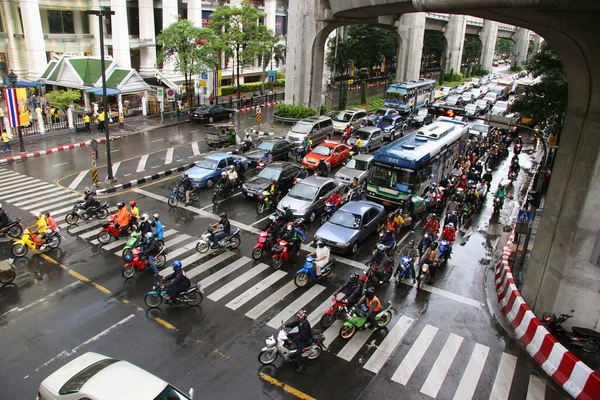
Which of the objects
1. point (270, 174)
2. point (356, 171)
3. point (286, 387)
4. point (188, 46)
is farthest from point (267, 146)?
point (286, 387)

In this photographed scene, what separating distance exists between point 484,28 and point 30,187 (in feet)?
292

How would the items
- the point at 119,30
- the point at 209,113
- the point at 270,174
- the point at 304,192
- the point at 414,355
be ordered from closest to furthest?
the point at 414,355, the point at 304,192, the point at 270,174, the point at 209,113, the point at 119,30

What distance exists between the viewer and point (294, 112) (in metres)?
36.9

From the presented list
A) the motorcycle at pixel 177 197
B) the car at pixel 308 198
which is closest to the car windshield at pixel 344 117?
the car at pixel 308 198

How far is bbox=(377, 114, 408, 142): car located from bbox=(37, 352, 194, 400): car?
2751cm

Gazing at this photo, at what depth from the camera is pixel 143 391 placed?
770 centimetres

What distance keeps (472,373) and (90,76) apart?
3311cm

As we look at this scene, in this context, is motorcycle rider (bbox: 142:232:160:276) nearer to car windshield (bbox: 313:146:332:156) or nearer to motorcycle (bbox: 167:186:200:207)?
motorcycle (bbox: 167:186:200:207)

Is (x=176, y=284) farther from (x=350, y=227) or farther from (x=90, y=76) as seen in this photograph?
(x=90, y=76)

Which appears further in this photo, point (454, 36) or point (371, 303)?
point (454, 36)

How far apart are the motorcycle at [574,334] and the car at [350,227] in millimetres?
6358

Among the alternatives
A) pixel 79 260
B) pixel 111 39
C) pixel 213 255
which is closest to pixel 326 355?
pixel 213 255

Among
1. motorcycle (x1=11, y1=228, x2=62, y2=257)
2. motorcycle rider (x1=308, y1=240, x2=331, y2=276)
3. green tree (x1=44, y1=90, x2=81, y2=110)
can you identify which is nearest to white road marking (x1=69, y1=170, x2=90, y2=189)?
motorcycle (x1=11, y1=228, x2=62, y2=257)

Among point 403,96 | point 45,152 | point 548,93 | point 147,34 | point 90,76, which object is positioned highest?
point 147,34
